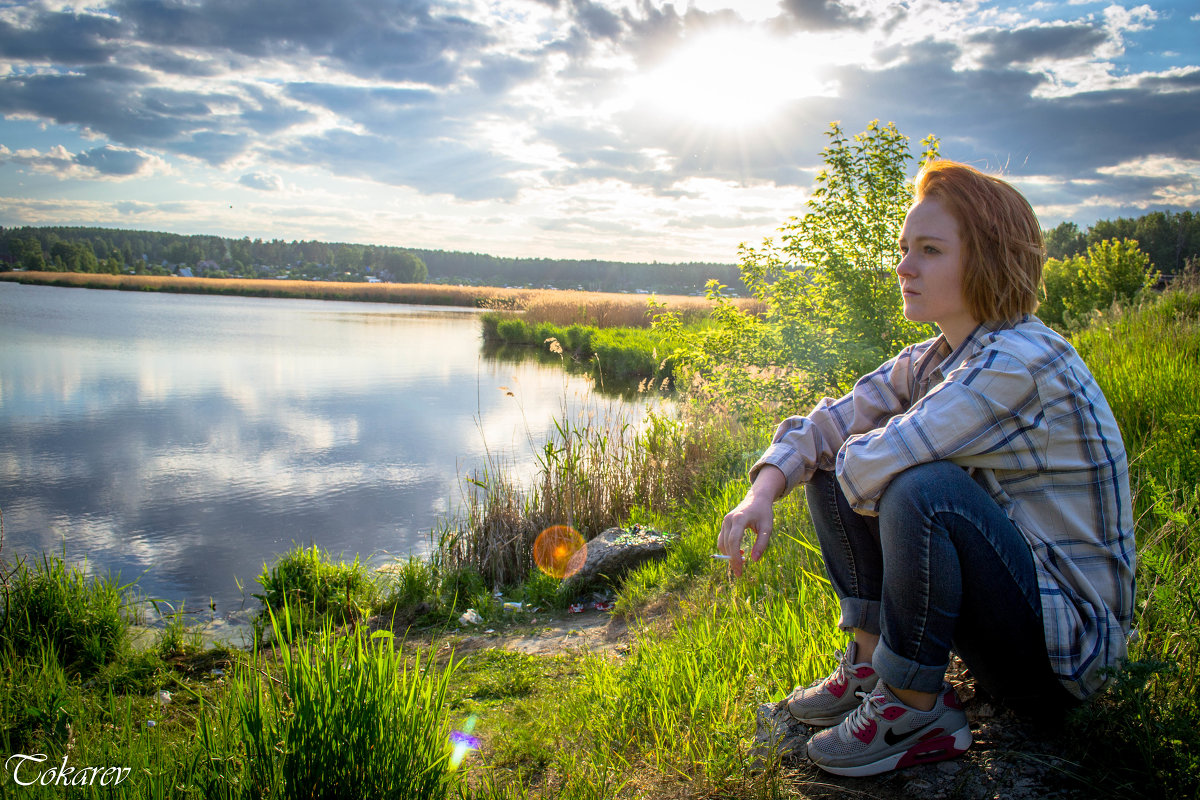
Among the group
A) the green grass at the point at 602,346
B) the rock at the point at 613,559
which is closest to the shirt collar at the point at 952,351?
the rock at the point at 613,559

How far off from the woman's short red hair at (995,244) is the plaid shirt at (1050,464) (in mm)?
95

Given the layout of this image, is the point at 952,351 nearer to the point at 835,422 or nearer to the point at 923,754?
the point at 835,422

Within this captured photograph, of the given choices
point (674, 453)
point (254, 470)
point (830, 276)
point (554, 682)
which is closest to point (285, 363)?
point (254, 470)

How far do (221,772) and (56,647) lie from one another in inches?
112

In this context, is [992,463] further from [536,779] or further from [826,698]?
[536,779]

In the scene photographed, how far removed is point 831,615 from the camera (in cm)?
235

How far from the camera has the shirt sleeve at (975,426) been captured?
4.26ft

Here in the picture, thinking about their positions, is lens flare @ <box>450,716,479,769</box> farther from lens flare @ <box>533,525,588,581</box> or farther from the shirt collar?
lens flare @ <box>533,525,588,581</box>

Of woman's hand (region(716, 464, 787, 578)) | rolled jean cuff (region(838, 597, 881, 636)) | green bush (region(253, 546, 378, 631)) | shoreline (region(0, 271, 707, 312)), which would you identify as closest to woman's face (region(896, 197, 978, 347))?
Result: woman's hand (region(716, 464, 787, 578))

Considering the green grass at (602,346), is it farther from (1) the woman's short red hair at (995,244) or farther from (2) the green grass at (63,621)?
(1) the woman's short red hair at (995,244)

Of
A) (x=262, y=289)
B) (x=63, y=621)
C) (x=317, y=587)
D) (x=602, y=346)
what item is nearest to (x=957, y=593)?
(x=317, y=587)

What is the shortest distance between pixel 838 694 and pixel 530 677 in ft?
5.80

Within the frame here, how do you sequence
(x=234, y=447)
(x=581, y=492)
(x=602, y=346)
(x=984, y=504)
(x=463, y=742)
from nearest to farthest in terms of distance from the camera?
(x=984, y=504) → (x=463, y=742) → (x=581, y=492) → (x=234, y=447) → (x=602, y=346)

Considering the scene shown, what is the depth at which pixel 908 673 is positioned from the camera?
1422mm
